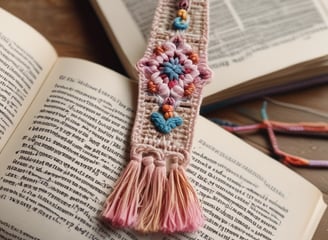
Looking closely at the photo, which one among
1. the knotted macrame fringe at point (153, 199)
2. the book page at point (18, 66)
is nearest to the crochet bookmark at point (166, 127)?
the knotted macrame fringe at point (153, 199)

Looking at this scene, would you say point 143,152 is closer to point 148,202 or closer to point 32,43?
point 148,202

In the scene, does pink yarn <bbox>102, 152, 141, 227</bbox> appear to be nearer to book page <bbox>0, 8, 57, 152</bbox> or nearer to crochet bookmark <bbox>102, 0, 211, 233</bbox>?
crochet bookmark <bbox>102, 0, 211, 233</bbox>

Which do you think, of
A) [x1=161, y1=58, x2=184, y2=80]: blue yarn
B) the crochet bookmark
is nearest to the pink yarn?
the crochet bookmark

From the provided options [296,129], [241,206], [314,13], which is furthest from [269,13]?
[241,206]

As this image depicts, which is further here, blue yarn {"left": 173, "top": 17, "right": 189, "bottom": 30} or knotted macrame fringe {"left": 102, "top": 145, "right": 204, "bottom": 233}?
blue yarn {"left": 173, "top": 17, "right": 189, "bottom": 30}

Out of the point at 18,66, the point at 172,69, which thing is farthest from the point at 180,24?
the point at 18,66

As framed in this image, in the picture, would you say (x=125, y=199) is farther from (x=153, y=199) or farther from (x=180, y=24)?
(x=180, y=24)

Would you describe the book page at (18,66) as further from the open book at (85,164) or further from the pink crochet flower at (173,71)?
the pink crochet flower at (173,71)
